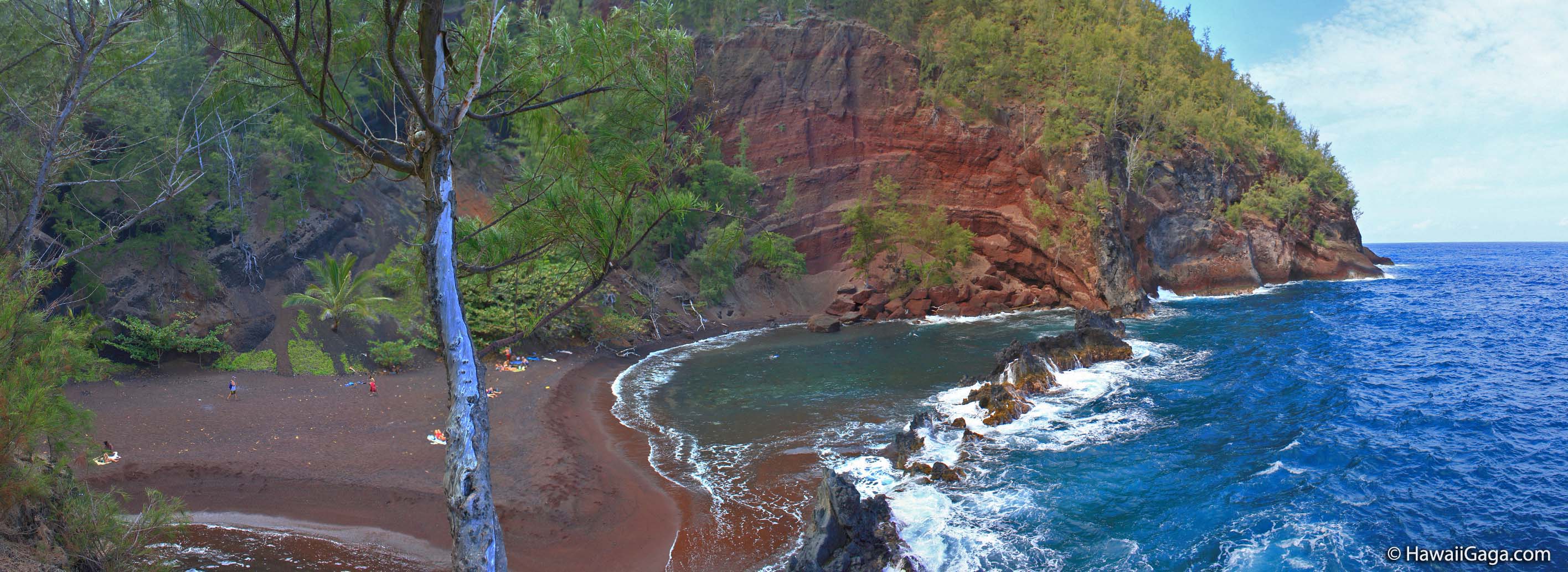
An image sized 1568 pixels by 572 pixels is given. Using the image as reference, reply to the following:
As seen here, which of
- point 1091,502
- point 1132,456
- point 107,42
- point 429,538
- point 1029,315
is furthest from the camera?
point 1029,315

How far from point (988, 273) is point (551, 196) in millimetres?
41869

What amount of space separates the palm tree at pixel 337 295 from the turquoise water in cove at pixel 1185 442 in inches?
352

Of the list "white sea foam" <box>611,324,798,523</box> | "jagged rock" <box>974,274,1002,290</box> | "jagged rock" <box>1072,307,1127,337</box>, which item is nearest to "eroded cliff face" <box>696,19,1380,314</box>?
"jagged rock" <box>974,274,1002,290</box>

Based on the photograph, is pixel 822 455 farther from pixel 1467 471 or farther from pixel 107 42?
pixel 107 42

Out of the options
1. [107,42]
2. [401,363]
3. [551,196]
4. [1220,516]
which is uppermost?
[107,42]

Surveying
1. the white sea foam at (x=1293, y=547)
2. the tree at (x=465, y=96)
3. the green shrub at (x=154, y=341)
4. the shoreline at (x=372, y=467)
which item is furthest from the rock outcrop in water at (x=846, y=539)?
the green shrub at (x=154, y=341)

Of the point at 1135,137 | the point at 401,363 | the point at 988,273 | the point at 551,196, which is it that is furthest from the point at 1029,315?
the point at 551,196

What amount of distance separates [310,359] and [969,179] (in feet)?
125

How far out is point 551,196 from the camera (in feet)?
22.7

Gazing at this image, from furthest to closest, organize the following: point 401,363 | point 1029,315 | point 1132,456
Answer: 1. point 1029,315
2. point 401,363
3. point 1132,456

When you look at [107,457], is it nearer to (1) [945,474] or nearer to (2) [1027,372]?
(1) [945,474]

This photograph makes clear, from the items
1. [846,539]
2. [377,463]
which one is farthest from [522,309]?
[846,539]

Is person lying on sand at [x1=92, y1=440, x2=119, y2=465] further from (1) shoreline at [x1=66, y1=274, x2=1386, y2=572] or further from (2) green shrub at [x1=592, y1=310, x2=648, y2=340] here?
(2) green shrub at [x1=592, y1=310, x2=648, y2=340]

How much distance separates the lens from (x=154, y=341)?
67.4 ft
